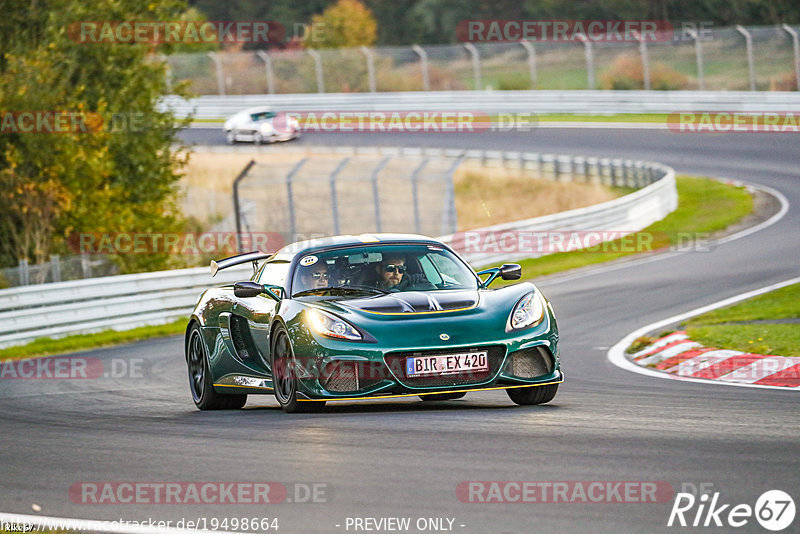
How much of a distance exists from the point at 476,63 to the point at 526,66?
188cm

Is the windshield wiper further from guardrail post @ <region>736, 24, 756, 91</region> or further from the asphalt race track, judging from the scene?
guardrail post @ <region>736, 24, 756, 91</region>

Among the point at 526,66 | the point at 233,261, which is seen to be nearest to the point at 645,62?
the point at 526,66

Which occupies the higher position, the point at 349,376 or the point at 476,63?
the point at 476,63

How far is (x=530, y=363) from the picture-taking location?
8.83 m

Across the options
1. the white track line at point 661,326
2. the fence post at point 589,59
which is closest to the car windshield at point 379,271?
the white track line at point 661,326

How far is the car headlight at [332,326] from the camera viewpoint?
8.62m

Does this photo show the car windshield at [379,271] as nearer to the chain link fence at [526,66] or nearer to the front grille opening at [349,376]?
the front grille opening at [349,376]

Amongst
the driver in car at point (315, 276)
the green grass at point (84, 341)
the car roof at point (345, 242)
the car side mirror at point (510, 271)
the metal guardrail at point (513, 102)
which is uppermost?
the metal guardrail at point (513, 102)

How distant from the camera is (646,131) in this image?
41.3m

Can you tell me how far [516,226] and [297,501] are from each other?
60.8 ft

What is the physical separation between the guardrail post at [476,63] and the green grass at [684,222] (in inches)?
583

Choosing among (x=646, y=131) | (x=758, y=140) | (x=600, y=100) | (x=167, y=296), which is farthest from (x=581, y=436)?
(x=600, y=100)

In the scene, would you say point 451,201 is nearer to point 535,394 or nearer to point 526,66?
point 535,394

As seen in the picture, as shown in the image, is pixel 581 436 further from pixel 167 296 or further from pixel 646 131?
pixel 646 131
